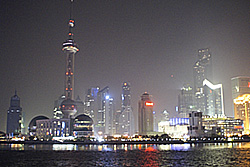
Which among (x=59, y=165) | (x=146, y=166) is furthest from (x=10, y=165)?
(x=146, y=166)

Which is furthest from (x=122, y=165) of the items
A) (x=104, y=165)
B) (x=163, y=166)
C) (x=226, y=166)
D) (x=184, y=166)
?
(x=226, y=166)

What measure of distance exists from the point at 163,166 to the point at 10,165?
42.3 metres

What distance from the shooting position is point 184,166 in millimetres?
75562

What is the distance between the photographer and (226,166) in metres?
74.4

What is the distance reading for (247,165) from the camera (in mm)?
75062

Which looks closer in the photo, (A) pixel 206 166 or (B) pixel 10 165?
(A) pixel 206 166

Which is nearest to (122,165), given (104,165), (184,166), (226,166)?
(104,165)

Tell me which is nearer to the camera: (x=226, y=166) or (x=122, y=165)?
(x=226, y=166)

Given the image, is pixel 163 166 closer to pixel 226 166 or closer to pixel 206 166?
pixel 206 166

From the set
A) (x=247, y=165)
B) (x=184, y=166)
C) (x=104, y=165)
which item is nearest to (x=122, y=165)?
(x=104, y=165)

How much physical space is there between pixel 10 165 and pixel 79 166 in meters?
20.3

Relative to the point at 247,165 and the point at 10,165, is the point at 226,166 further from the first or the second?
the point at 10,165

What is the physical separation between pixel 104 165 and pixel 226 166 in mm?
32186

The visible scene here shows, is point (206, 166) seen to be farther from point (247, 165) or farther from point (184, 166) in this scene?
point (247, 165)
